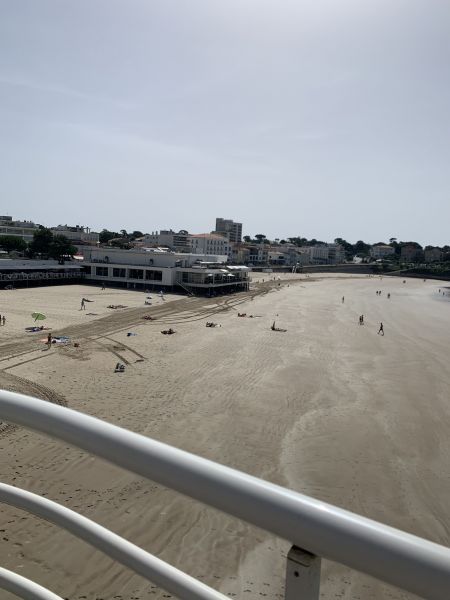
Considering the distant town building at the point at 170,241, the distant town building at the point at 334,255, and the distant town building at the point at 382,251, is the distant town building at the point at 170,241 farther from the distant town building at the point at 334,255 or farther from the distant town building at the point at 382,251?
the distant town building at the point at 382,251

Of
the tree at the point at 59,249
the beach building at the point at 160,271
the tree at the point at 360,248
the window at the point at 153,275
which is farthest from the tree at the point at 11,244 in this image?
the tree at the point at 360,248

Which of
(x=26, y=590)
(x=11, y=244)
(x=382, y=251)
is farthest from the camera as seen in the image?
(x=382, y=251)

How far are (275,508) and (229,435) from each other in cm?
1185

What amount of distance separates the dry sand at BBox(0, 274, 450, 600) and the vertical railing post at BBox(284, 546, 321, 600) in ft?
1.41

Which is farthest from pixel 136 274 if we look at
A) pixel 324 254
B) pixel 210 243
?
pixel 324 254

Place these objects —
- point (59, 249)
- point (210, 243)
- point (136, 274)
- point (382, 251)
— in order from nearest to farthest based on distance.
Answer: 1. point (136, 274)
2. point (59, 249)
3. point (210, 243)
4. point (382, 251)

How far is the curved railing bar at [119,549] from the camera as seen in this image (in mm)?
1113

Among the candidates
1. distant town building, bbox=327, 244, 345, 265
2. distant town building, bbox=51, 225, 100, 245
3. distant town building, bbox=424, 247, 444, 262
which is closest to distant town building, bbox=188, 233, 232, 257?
distant town building, bbox=51, 225, 100, 245

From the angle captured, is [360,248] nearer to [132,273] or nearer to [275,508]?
[132,273]

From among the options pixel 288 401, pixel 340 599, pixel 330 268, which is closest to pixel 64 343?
pixel 288 401

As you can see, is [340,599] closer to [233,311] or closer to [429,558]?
[429,558]

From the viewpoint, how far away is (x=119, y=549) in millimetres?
1217

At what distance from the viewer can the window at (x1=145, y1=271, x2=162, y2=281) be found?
5339 centimetres

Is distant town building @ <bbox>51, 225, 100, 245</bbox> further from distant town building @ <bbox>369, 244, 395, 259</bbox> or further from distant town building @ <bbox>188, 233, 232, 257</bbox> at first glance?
distant town building @ <bbox>369, 244, 395, 259</bbox>
